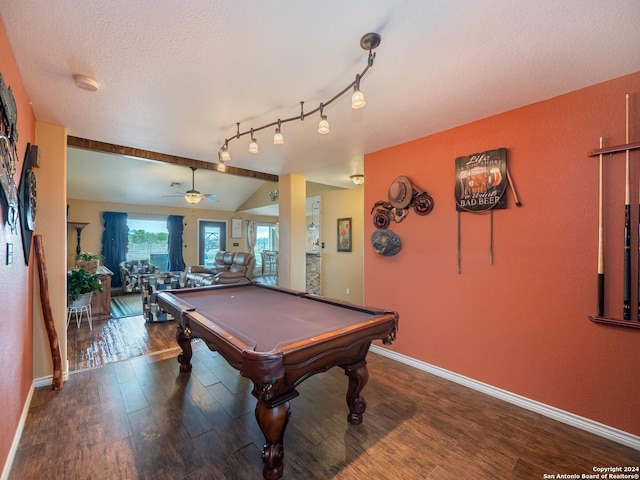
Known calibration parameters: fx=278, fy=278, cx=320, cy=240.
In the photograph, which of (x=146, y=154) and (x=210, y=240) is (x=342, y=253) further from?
(x=210, y=240)

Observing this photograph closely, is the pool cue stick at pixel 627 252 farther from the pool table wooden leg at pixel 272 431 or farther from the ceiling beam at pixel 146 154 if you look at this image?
the ceiling beam at pixel 146 154

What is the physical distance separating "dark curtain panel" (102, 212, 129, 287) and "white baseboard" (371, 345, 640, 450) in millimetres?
7638

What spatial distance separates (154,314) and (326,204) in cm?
387

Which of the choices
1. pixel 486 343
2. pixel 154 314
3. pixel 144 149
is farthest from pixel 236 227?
pixel 486 343

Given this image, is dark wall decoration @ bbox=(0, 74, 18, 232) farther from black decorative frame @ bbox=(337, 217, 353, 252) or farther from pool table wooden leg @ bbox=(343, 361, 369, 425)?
black decorative frame @ bbox=(337, 217, 353, 252)

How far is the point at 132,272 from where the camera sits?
7113 millimetres

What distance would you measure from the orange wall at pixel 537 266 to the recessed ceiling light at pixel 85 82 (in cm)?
→ 280

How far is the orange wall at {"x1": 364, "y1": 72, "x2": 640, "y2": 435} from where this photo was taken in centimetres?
190

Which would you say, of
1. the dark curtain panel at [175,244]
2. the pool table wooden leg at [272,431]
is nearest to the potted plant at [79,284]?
the pool table wooden leg at [272,431]

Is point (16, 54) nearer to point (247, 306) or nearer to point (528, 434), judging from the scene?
point (247, 306)

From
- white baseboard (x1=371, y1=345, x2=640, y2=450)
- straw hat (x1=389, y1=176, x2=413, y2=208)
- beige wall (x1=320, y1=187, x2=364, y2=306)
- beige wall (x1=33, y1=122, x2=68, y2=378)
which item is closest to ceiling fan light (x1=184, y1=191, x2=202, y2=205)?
beige wall (x1=320, y1=187, x2=364, y2=306)

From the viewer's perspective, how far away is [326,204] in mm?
6227

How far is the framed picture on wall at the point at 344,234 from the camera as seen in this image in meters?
5.70

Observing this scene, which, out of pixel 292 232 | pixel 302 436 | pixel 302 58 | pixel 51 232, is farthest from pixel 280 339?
pixel 292 232
